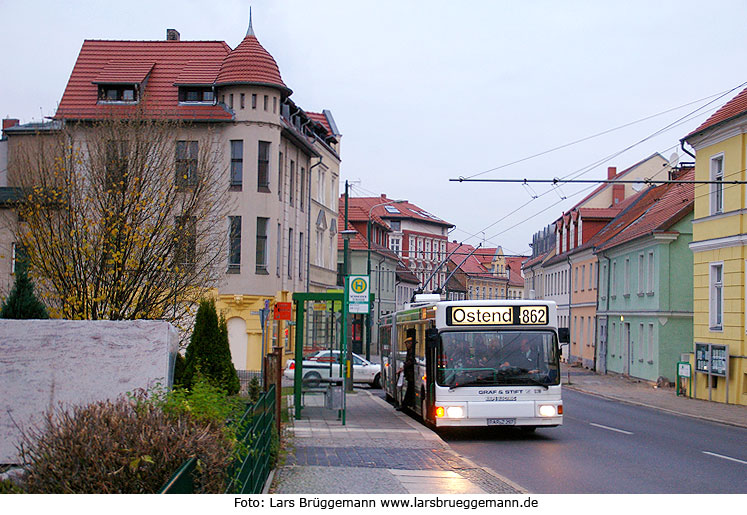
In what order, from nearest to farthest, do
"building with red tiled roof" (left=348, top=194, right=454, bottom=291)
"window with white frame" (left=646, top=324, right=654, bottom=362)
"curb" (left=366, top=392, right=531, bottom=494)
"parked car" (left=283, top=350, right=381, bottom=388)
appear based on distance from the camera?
"curb" (left=366, top=392, right=531, bottom=494), "parked car" (left=283, top=350, right=381, bottom=388), "window with white frame" (left=646, top=324, right=654, bottom=362), "building with red tiled roof" (left=348, top=194, right=454, bottom=291)

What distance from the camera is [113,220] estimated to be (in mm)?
20125

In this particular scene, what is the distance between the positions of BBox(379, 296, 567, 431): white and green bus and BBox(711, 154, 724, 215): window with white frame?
53.1ft

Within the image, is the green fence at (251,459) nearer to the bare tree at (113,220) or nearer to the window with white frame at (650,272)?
the bare tree at (113,220)

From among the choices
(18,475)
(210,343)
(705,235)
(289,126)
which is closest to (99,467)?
(18,475)

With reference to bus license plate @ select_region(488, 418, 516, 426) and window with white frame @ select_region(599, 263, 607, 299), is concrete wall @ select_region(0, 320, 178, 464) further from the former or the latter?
window with white frame @ select_region(599, 263, 607, 299)

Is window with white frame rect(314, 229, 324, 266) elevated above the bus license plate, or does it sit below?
above

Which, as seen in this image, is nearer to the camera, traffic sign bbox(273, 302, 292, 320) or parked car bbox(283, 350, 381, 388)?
parked car bbox(283, 350, 381, 388)

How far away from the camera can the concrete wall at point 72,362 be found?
12.1 metres

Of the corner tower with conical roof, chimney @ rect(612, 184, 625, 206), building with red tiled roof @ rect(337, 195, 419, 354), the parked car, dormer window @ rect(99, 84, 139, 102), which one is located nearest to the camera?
the parked car

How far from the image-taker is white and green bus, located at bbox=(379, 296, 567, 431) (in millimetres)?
17734

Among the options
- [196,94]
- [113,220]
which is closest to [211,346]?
[113,220]

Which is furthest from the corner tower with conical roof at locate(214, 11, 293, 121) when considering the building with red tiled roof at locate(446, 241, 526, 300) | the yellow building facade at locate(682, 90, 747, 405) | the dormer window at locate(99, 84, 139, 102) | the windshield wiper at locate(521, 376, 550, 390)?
the building with red tiled roof at locate(446, 241, 526, 300)

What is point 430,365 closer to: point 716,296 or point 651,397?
point 716,296
